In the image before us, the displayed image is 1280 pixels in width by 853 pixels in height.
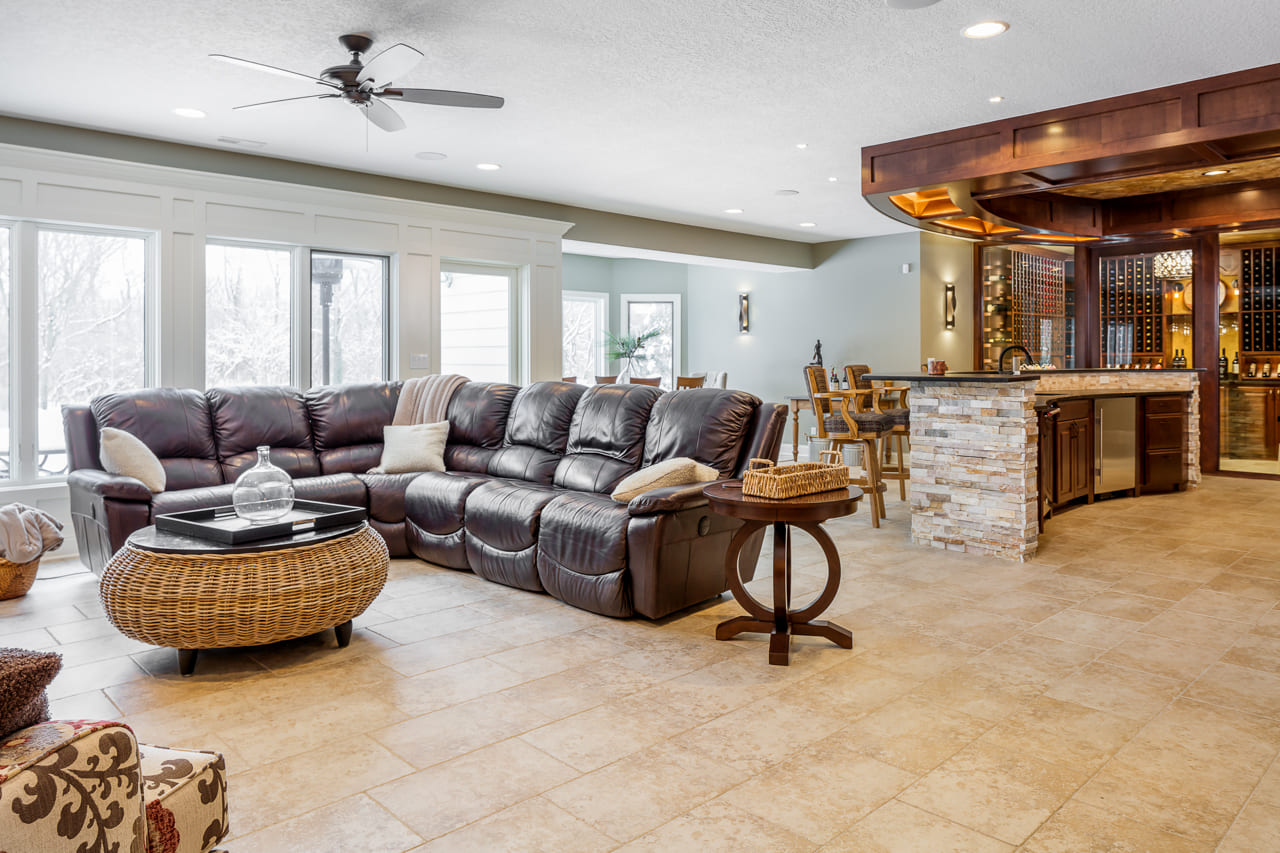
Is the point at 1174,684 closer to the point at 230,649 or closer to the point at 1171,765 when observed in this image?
the point at 1171,765

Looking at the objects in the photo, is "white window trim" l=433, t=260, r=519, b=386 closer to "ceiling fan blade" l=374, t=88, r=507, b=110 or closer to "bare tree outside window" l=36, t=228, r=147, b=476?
"bare tree outside window" l=36, t=228, r=147, b=476

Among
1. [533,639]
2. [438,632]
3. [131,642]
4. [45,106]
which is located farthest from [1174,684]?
[45,106]

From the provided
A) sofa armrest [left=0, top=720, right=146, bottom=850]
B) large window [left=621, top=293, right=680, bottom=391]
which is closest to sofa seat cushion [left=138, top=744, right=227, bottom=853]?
sofa armrest [left=0, top=720, right=146, bottom=850]

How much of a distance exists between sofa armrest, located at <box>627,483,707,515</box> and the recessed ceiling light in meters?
2.30

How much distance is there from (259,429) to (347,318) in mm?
1612

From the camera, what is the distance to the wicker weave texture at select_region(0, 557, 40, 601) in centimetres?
396

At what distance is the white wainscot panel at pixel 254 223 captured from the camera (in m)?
5.62

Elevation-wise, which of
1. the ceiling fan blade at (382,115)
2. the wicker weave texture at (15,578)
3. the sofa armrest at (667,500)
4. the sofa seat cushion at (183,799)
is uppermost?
the ceiling fan blade at (382,115)

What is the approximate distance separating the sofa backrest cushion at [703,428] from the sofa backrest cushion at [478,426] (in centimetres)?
134

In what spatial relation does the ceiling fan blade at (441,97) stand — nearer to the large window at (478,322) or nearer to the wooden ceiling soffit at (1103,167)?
the wooden ceiling soffit at (1103,167)

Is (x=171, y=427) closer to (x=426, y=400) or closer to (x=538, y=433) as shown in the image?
(x=426, y=400)

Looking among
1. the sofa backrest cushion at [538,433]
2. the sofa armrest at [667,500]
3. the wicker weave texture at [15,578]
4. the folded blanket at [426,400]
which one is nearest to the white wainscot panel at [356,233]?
the folded blanket at [426,400]

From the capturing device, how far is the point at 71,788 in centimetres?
99

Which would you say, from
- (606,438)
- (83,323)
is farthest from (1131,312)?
(83,323)
